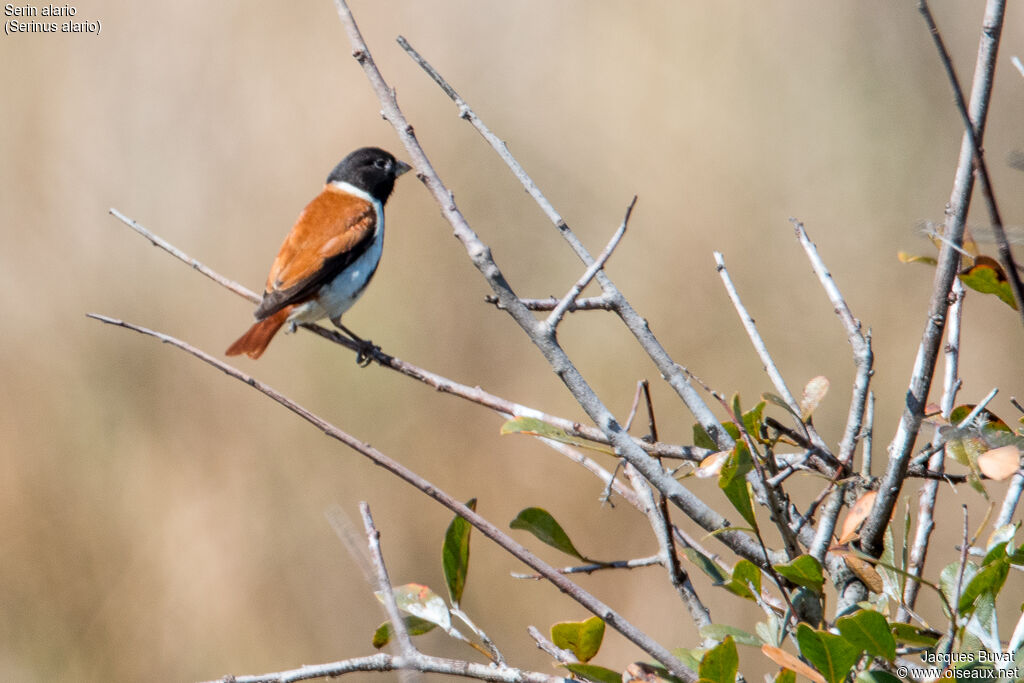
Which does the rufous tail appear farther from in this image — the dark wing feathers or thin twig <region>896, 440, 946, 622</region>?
thin twig <region>896, 440, 946, 622</region>

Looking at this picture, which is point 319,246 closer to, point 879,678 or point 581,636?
point 581,636

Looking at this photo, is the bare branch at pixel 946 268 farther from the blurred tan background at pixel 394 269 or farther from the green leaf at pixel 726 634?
the blurred tan background at pixel 394 269

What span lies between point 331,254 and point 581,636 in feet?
10.3

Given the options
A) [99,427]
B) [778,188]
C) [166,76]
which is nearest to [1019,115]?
[778,188]

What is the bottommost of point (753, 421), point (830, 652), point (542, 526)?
point (542, 526)

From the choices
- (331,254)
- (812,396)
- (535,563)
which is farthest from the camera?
(331,254)

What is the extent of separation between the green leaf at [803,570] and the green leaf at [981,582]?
0.49ft

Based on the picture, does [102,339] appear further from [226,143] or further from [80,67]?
[80,67]

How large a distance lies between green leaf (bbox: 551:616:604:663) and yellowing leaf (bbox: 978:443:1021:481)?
466 millimetres

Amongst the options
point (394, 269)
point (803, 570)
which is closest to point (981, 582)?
point (803, 570)

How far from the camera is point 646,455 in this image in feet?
3.63

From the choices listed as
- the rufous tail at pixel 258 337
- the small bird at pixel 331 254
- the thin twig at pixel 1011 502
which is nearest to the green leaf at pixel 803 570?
the thin twig at pixel 1011 502

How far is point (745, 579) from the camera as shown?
3.42 feet

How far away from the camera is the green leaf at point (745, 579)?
102 cm
